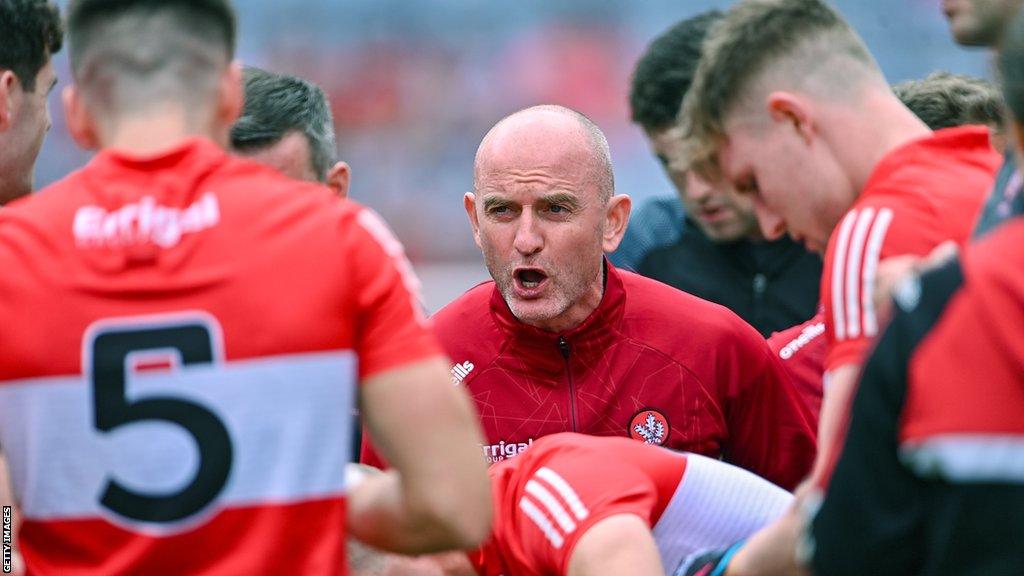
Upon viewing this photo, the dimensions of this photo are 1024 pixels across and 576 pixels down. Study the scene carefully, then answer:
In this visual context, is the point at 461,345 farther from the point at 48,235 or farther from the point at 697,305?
the point at 48,235

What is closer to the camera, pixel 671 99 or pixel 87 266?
pixel 87 266

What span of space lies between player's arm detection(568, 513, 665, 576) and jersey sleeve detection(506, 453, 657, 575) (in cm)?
4

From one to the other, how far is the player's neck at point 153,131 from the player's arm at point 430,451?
1.67 ft

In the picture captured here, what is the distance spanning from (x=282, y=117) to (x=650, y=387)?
1.43 metres

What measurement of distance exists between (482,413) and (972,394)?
7.71 ft

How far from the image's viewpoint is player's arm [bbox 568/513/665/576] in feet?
9.95

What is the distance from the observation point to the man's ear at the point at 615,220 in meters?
4.25

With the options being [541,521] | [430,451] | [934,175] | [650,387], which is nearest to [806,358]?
[650,387]

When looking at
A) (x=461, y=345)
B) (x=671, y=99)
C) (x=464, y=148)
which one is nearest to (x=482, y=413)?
(x=461, y=345)

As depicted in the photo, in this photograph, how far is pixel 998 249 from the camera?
5.92 feet

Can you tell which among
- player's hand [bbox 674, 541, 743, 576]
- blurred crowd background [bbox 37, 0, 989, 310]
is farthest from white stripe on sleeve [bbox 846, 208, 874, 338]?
blurred crowd background [bbox 37, 0, 989, 310]

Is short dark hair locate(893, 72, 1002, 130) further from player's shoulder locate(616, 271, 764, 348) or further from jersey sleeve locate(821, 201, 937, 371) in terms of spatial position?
jersey sleeve locate(821, 201, 937, 371)

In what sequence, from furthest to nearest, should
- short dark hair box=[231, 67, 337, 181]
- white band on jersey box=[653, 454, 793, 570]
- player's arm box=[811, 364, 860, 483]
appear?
short dark hair box=[231, 67, 337, 181] → white band on jersey box=[653, 454, 793, 570] → player's arm box=[811, 364, 860, 483]

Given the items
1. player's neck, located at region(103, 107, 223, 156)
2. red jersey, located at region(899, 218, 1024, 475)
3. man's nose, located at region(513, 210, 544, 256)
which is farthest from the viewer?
man's nose, located at region(513, 210, 544, 256)
